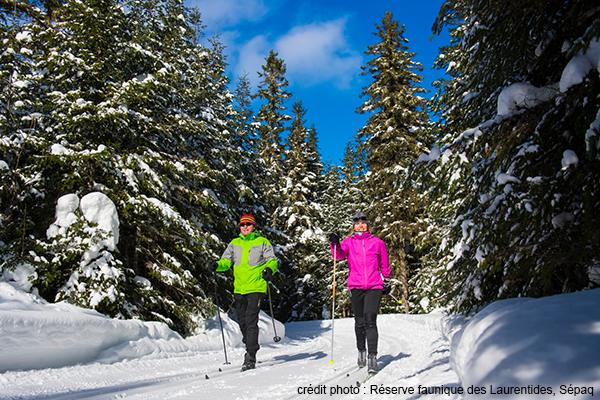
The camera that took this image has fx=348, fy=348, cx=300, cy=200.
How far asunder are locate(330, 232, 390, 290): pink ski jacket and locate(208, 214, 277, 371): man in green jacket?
3.96 feet

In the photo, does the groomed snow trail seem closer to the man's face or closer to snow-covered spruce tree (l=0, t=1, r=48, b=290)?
the man's face

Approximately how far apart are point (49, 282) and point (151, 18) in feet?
32.7

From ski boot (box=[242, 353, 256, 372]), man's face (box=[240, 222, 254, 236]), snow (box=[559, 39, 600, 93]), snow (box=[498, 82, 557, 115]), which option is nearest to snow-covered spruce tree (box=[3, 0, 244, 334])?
man's face (box=[240, 222, 254, 236])

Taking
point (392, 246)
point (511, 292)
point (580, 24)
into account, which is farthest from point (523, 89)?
point (392, 246)

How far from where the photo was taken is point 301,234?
2431 centimetres

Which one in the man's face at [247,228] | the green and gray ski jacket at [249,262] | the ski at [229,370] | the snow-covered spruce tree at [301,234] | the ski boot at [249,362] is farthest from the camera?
the snow-covered spruce tree at [301,234]

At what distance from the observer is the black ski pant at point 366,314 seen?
15.8ft

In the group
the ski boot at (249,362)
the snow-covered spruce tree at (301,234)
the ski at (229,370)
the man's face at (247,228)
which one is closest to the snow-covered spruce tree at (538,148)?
the man's face at (247,228)

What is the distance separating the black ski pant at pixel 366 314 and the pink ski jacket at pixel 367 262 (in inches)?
4.6

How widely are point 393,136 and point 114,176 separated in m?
14.3

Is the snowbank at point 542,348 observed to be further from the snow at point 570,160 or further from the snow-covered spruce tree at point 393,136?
the snow-covered spruce tree at point 393,136

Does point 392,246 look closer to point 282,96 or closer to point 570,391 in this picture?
point 282,96

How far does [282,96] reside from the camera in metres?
26.7

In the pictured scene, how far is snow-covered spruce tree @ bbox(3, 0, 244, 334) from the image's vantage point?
6754 millimetres
